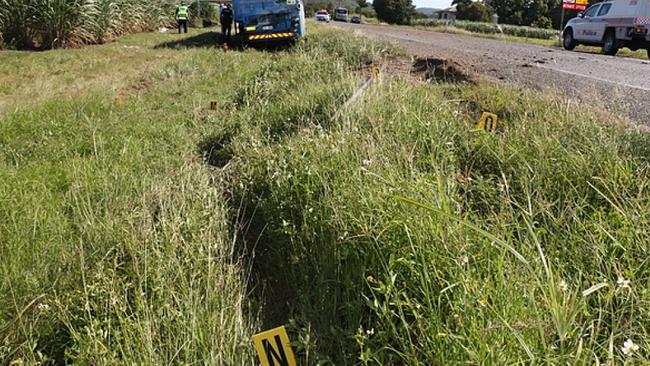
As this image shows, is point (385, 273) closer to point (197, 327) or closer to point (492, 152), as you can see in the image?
point (197, 327)

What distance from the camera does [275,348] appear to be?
2023mm

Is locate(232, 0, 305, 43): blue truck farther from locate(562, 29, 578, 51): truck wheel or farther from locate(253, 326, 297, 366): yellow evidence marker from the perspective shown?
locate(253, 326, 297, 366): yellow evidence marker

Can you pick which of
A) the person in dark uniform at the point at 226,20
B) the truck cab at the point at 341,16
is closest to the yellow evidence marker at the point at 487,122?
the person in dark uniform at the point at 226,20

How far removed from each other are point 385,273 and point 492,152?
5.87ft

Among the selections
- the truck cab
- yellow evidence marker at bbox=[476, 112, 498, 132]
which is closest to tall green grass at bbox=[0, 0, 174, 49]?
yellow evidence marker at bbox=[476, 112, 498, 132]

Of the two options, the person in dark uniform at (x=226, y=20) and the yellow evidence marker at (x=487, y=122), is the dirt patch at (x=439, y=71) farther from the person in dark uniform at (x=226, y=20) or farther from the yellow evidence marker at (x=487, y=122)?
the person in dark uniform at (x=226, y=20)

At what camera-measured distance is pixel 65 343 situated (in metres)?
2.34

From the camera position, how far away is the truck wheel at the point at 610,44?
16.3 m

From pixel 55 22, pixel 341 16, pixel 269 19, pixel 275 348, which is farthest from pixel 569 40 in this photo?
pixel 341 16

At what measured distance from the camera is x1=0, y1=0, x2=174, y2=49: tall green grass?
47.4 ft

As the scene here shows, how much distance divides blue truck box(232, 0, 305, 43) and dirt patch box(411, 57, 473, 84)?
24.8ft

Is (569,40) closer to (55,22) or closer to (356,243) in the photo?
(55,22)

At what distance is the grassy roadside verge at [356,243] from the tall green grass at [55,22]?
12.2 meters

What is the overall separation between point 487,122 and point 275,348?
2.91 meters
